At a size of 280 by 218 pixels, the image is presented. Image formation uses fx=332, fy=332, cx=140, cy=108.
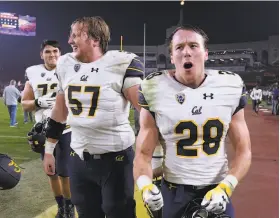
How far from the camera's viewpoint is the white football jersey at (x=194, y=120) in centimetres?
169

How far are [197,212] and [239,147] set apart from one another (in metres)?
0.41

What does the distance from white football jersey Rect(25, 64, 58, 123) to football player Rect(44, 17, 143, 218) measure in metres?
1.32

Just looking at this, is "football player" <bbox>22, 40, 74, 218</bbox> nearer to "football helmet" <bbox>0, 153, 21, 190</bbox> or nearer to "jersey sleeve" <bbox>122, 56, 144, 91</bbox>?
"football helmet" <bbox>0, 153, 21, 190</bbox>

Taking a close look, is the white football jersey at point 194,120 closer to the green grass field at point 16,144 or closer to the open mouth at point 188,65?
the open mouth at point 188,65

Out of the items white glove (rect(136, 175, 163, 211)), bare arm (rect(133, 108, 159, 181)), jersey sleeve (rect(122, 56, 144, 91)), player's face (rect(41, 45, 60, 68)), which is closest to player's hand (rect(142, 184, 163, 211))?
white glove (rect(136, 175, 163, 211))

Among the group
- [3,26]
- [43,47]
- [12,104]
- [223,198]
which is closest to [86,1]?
[3,26]

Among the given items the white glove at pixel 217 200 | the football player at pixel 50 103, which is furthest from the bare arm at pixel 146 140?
the football player at pixel 50 103

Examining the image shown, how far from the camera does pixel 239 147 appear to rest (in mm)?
1766

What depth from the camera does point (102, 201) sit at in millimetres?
2275

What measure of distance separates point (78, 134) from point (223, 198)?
1143 millimetres

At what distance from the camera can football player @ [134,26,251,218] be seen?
1694mm

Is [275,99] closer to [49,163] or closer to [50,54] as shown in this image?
[50,54]

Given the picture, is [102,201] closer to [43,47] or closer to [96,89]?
[96,89]

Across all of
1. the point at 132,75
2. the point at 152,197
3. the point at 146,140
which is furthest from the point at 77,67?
the point at 152,197
